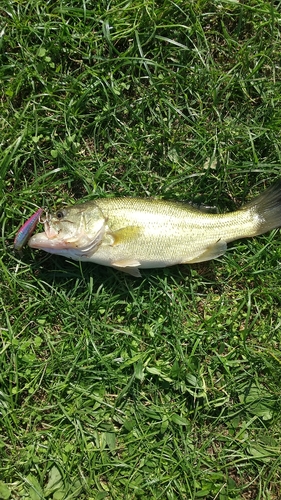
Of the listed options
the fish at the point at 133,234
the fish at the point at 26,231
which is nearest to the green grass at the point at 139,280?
the fish at the point at 26,231

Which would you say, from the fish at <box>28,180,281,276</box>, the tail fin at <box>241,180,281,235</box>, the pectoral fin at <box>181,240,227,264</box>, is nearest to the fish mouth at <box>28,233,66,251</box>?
the fish at <box>28,180,281,276</box>

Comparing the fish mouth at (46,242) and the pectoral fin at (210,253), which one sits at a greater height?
the fish mouth at (46,242)

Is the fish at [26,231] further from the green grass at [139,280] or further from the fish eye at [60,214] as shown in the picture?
the fish eye at [60,214]

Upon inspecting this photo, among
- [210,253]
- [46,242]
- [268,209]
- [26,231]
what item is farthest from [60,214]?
[268,209]

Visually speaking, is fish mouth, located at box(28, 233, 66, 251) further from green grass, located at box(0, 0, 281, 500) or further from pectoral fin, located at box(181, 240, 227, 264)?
pectoral fin, located at box(181, 240, 227, 264)

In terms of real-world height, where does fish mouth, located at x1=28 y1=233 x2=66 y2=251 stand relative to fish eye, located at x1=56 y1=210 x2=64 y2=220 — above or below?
below

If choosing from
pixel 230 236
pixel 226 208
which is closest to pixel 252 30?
pixel 226 208
